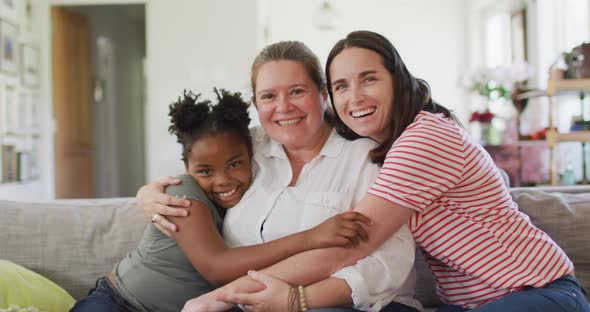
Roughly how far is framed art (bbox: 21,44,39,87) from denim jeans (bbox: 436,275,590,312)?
16.3 ft

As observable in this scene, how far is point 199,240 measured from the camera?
148 centimetres

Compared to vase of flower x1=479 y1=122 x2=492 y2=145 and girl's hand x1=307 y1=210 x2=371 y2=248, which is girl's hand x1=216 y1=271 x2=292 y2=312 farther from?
vase of flower x1=479 y1=122 x2=492 y2=145

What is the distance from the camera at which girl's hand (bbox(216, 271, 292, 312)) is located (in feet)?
4.39

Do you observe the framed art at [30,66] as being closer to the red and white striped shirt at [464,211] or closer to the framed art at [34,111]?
the framed art at [34,111]

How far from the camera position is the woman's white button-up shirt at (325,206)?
137cm

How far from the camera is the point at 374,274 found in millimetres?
1359

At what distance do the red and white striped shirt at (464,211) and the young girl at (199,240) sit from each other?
0.26 m

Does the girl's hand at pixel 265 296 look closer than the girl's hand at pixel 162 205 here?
Yes

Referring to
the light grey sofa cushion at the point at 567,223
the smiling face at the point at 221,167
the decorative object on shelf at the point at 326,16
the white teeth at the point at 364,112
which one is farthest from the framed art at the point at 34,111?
the light grey sofa cushion at the point at 567,223

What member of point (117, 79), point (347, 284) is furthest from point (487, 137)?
point (117, 79)

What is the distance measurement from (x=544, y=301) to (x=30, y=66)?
5.23m

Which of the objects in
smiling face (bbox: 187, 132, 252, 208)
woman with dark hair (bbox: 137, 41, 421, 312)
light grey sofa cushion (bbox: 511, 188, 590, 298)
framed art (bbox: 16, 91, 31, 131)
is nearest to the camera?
woman with dark hair (bbox: 137, 41, 421, 312)

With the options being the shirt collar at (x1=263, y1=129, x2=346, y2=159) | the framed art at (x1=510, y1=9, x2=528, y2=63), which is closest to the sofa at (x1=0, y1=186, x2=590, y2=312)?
the shirt collar at (x1=263, y1=129, x2=346, y2=159)

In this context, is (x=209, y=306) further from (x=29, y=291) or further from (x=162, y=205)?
(x=29, y=291)
